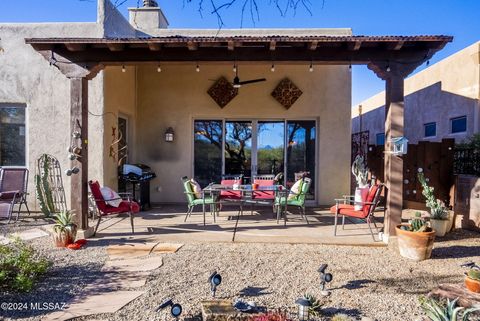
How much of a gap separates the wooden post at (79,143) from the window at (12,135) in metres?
2.75

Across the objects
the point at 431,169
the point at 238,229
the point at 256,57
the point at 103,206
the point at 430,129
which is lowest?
the point at 238,229

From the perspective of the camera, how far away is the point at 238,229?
578 centimetres

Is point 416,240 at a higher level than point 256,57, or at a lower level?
lower

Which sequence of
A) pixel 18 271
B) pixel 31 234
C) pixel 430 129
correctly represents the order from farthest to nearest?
pixel 430 129, pixel 31 234, pixel 18 271

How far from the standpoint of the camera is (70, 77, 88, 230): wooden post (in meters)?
5.20

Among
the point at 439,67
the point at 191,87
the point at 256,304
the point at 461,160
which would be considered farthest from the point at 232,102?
the point at 439,67

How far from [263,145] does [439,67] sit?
23.4 ft

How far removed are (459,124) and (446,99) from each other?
0.99 metres

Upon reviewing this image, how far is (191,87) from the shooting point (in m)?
8.56

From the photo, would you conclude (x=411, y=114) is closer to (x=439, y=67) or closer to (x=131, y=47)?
(x=439, y=67)

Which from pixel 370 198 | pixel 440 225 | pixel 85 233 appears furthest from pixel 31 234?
pixel 440 225

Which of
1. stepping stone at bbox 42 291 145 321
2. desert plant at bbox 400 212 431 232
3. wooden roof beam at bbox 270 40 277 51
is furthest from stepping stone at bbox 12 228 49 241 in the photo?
desert plant at bbox 400 212 431 232

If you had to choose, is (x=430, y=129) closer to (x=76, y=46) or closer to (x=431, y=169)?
(x=431, y=169)

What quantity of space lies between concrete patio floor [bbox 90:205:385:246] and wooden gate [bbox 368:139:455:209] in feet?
3.19
